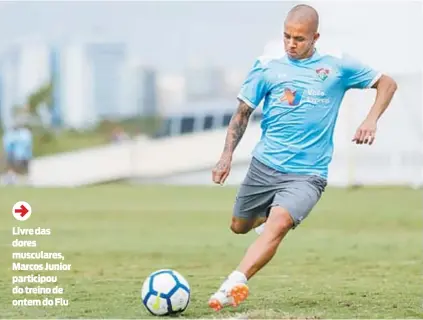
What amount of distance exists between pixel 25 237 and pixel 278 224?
8776 mm

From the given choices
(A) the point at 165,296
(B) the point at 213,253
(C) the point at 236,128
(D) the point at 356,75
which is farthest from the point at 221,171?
(B) the point at 213,253

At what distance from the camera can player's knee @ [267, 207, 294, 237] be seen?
8211 mm

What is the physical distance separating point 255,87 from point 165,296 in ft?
5.12

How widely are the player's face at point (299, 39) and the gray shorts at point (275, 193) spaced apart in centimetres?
82

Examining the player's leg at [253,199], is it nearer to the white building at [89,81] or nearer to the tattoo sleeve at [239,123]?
the tattoo sleeve at [239,123]

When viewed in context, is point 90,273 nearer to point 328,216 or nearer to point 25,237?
point 25,237

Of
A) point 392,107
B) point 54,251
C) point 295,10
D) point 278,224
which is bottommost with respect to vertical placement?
point 392,107

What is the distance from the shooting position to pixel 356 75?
8633 mm

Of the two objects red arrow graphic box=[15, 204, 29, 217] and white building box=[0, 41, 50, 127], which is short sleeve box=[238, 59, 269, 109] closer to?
red arrow graphic box=[15, 204, 29, 217]

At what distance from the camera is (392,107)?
29.9 m

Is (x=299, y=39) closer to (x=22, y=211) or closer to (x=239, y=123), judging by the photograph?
(x=239, y=123)

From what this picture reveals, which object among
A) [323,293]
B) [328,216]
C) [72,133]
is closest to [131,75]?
[72,133]

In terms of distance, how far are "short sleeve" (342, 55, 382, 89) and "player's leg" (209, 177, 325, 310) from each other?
732 mm

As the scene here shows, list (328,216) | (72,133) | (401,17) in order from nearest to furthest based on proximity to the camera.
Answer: (328,216), (401,17), (72,133)
